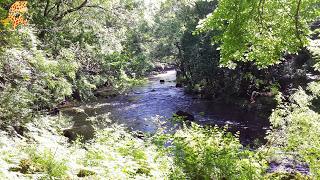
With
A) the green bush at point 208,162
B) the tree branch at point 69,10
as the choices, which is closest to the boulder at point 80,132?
the tree branch at point 69,10

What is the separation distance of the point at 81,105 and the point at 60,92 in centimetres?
1561

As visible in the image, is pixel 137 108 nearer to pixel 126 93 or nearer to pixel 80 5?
pixel 126 93

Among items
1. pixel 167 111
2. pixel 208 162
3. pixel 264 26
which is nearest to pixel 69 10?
pixel 208 162

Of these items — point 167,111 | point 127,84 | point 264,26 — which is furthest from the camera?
point 167,111

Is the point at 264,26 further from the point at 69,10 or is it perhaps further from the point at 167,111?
the point at 167,111

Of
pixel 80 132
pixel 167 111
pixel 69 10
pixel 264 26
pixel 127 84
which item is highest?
pixel 69 10

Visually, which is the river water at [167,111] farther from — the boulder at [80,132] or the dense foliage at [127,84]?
the dense foliage at [127,84]

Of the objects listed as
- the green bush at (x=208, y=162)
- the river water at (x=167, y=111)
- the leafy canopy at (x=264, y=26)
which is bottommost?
the river water at (x=167, y=111)

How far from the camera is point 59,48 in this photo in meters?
14.0

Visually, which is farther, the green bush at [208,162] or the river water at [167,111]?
the river water at [167,111]

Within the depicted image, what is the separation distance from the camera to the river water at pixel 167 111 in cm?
2170

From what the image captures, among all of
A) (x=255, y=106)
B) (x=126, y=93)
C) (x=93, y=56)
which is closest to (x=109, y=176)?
(x=93, y=56)

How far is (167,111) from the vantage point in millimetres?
27062

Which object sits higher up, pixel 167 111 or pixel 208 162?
pixel 208 162
